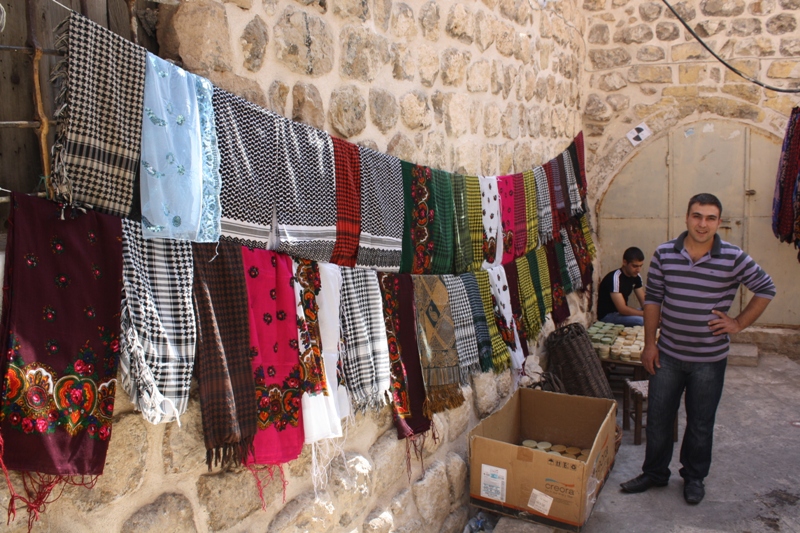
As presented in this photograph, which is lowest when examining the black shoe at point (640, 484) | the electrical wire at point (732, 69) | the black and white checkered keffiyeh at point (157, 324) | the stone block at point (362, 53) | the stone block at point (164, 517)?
the black shoe at point (640, 484)

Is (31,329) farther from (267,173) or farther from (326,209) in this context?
(326,209)

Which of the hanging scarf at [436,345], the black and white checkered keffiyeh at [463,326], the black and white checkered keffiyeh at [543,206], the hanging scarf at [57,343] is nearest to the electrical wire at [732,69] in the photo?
the black and white checkered keffiyeh at [543,206]

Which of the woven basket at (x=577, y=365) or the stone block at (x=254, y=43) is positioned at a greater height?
the stone block at (x=254, y=43)

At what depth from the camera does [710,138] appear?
6.77 meters

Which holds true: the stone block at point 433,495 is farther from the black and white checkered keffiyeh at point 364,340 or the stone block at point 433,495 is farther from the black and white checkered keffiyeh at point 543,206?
the black and white checkered keffiyeh at point 543,206

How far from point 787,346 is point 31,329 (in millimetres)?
7118

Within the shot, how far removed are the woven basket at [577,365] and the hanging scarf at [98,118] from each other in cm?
387

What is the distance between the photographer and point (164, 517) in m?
1.88

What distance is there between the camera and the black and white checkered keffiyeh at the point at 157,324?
171cm

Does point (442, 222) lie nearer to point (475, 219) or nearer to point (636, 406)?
point (475, 219)

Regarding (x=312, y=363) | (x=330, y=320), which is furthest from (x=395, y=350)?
(x=312, y=363)

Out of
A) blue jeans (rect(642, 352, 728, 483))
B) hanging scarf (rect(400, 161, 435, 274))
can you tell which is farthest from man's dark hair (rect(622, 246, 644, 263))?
hanging scarf (rect(400, 161, 435, 274))

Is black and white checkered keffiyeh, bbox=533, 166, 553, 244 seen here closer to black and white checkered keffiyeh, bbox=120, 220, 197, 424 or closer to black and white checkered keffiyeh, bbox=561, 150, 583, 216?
black and white checkered keffiyeh, bbox=561, 150, 583, 216

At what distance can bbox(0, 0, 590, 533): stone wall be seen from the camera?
1874mm
